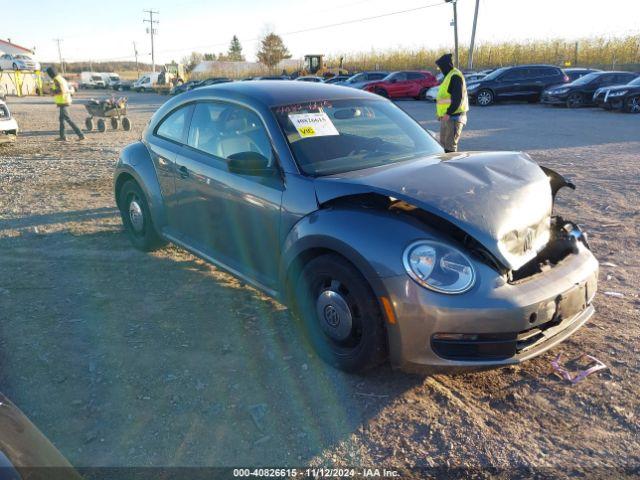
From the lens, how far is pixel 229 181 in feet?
12.1

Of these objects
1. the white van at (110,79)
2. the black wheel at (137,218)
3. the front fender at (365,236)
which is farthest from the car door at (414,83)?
the white van at (110,79)

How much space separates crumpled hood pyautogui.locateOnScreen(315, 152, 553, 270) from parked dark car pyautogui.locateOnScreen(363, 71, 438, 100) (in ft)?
84.5

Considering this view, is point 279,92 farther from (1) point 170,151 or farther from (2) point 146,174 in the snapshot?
(2) point 146,174

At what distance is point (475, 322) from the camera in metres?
2.59

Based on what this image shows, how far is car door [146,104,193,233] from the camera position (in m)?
→ 4.36

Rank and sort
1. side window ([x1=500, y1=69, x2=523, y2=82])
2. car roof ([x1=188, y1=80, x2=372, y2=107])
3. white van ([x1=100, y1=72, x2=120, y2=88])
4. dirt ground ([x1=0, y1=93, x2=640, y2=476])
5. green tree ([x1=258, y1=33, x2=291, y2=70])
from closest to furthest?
dirt ground ([x1=0, y1=93, x2=640, y2=476])
car roof ([x1=188, y1=80, x2=372, y2=107])
side window ([x1=500, y1=69, x2=523, y2=82])
white van ([x1=100, y1=72, x2=120, y2=88])
green tree ([x1=258, y1=33, x2=291, y2=70])

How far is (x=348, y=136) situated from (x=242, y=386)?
194 centimetres

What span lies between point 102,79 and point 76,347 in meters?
65.6

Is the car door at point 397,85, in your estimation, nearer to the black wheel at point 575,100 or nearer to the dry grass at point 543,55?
the black wheel at point 575,100

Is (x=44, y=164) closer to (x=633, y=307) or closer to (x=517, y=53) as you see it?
(x=633, y=307)

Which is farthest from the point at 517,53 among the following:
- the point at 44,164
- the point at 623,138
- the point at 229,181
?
the point at 229,181

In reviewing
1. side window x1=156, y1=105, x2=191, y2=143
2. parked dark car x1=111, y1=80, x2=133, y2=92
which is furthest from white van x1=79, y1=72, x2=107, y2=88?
side window x1=156, y1=105, x2=191, y2=143

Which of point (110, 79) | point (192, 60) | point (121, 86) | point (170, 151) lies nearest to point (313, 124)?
point (170, 151)

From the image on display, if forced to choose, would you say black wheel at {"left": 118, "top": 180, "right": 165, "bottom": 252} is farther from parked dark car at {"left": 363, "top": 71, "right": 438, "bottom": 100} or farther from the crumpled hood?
parked dark car at {"left": 363, "top": 71, "right": 438, "bottom": 100}
